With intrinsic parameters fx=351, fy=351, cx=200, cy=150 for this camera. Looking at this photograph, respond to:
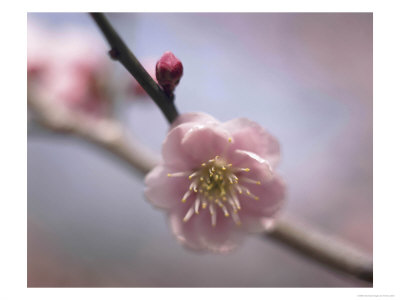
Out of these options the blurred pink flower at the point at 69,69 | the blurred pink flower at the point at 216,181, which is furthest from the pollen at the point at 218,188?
the blurred pink flower at the point at 69,69

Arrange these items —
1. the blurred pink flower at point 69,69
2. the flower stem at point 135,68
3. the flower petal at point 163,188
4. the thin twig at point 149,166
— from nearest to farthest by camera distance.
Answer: the flower stem at point 135,68
the flower petal at point 163,188
the thin twig at point 149,166
the blurred pink flower at point 69,69

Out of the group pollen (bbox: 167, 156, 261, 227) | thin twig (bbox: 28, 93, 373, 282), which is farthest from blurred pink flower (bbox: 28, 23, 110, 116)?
pollen (bbox: 167, 156, 261, 227)

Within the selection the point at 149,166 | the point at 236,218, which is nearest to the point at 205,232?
the point at 236,218

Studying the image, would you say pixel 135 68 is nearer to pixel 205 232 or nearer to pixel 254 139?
pixel 254 139

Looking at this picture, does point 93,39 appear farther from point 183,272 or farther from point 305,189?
point 305,189

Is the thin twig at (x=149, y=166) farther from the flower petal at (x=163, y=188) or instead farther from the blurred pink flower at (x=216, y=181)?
the flower petal at (x=163, y=188)

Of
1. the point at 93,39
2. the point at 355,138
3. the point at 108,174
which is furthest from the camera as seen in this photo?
the point at 108,174
